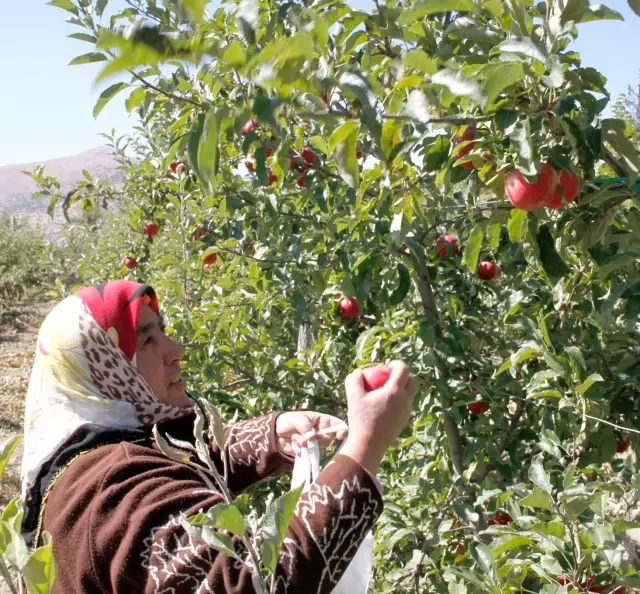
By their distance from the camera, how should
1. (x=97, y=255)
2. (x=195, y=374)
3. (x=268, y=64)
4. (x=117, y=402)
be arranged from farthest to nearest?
(x=97, y=255)
(x=195, y=374)
(x=117, y=402)
(x=268, y=64)

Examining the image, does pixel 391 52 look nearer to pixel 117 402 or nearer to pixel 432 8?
pixel 432 8

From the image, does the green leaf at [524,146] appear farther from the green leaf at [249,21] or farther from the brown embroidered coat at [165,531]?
the brown embroidered coat at [165,531]

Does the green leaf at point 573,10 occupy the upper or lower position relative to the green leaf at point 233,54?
lower

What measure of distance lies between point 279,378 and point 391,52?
1390 millimetres

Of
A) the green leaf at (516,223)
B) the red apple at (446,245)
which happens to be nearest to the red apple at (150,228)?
the red apple at (446,245)

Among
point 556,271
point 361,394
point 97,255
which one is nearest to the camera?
point 361,394

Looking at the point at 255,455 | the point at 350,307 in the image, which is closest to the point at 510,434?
the point at 350,307

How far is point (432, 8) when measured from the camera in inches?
43.1

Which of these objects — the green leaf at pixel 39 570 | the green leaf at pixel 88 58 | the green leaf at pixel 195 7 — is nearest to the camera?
the green leaf at pixel 39 570

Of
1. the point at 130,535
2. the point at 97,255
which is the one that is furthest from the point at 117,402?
the point at 97,255

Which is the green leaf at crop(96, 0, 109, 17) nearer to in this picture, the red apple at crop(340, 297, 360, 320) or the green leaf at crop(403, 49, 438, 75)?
the red apple at crop(340, 297, 360, 320)

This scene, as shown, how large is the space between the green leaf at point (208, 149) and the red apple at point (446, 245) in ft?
4.70

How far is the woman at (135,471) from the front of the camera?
3.48ft

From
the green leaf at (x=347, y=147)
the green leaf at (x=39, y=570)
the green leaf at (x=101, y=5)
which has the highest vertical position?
the green leaf at (x=101, y=5)
